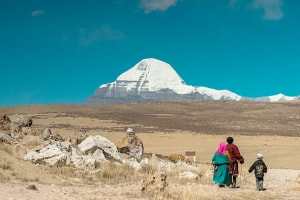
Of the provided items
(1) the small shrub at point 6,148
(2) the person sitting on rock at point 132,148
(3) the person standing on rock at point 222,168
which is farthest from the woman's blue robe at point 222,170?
(1) the small shrub at point 6,148

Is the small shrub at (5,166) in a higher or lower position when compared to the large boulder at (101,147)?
lower

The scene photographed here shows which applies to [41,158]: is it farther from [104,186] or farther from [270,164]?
[270,164]

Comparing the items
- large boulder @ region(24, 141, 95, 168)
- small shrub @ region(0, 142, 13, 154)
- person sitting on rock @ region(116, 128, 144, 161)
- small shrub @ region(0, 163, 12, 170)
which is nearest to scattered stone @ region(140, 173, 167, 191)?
small shrub @ region(0, 163, 12, 170)

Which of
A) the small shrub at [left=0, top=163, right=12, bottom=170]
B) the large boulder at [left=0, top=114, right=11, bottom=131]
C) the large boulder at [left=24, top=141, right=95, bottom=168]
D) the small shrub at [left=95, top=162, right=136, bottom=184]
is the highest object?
the large boulder at [left=0, top=114, right=11, bottom=131]

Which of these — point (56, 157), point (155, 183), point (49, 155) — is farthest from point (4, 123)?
point (155, 183)

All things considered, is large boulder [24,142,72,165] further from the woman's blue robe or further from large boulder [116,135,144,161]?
the woman's blue robe

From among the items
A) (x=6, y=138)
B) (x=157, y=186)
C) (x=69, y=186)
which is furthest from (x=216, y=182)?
(x=6, y=138)

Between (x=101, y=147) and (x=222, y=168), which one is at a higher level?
(x=101, y=147)

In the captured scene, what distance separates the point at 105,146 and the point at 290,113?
99080 millimetres

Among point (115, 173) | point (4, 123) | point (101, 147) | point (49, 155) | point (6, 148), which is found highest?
point (4, 123)

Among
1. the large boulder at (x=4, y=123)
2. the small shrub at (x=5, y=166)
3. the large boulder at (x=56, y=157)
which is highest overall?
the large boulder at (x=4, y=123)

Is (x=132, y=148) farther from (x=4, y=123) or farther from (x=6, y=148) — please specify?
(x=4, y=123)

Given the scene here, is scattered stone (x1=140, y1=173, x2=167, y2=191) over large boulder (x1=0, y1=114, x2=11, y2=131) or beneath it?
beneath

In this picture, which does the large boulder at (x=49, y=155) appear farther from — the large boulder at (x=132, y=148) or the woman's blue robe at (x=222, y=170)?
the woman's blue robe at (x=222, y=170)
